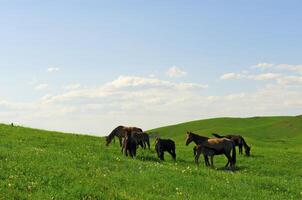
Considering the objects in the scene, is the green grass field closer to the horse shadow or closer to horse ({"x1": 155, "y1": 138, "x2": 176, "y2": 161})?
the horse shadow

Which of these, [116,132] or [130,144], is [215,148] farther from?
[116,132]

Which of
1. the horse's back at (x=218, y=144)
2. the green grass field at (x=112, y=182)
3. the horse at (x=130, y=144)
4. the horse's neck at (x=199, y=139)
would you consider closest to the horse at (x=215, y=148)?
the horse's back at (x=218, y=144)

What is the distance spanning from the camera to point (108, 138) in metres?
41.0

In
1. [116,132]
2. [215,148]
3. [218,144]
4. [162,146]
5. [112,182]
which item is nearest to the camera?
[112,182]

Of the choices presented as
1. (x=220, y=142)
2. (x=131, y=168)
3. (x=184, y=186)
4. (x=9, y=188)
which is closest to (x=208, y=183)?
(x=184, y=186)

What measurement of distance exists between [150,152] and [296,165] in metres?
12.2

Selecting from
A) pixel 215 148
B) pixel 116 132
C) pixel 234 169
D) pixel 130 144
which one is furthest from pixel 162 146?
pixel 116 132

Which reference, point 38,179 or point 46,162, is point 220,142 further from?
point 38,179

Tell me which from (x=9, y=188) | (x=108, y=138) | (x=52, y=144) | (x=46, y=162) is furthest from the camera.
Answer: (x=108, y=138)

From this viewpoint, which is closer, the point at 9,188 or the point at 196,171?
the point at 9,188

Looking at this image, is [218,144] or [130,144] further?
[218,144]

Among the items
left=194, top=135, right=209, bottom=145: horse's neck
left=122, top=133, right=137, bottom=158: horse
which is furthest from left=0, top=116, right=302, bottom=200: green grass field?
left=194, top=135, right=209, bottom=145: horse's neck

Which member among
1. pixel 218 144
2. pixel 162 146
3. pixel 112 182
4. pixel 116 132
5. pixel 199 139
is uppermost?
pixel 116 132

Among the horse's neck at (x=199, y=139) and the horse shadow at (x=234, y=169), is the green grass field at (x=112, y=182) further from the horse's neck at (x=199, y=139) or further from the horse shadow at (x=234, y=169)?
the horse's neck at (x=199, y=139)
